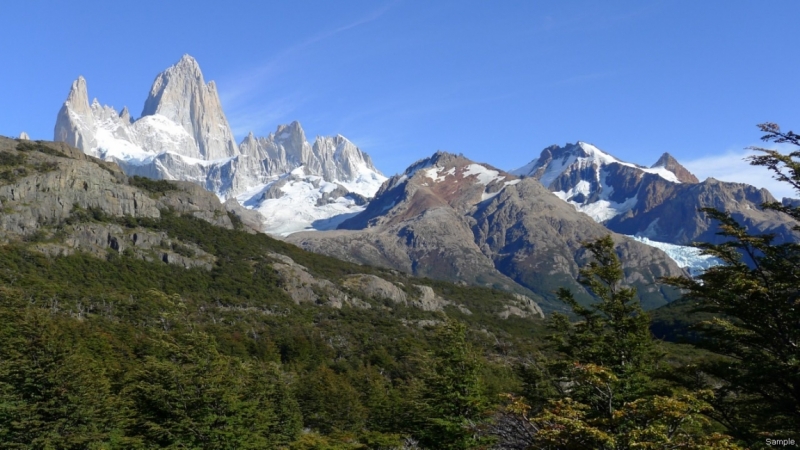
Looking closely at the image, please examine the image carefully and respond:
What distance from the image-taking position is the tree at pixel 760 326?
A: 77.3 ft

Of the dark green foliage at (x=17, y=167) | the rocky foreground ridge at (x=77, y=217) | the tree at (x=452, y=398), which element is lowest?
the tree at (x=452, y=398)

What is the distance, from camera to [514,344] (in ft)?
583

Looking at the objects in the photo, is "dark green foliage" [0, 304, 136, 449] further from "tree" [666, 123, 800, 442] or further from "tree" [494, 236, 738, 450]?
"tree" [666, 123, 800, 442]

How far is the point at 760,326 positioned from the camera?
82.1 ft

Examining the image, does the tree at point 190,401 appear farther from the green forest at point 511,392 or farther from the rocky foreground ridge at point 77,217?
the rocky foreground ridge at point 77,217

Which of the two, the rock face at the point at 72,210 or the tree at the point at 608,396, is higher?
the rock face at the point at 72,210

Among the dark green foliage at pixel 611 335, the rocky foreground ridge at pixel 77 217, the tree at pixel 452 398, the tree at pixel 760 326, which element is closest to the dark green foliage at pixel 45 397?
the tree at pixel 452 398

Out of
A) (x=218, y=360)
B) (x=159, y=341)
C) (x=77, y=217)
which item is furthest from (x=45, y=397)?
(x=77, y=217)

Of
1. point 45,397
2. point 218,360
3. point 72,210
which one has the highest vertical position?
point 72,210

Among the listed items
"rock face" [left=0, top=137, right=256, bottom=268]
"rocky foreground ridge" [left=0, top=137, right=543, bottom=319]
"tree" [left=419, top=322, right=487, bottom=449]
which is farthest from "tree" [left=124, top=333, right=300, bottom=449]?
"rock face" [left=0, top=137, right=256, bottom=268]

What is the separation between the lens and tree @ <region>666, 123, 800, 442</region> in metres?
23.6

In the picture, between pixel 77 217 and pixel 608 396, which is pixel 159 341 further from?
pixel 77 217

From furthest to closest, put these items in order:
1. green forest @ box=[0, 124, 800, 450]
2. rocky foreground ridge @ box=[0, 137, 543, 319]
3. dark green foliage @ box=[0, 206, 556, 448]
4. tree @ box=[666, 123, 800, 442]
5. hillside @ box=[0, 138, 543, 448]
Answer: rocky foreground ridge @ box=[0, 137, 543, 319]
hillside @ box=[0, 138, 543, 448]
dark green foliage @ box=[0, 206, 556, 448]
tree @ box=[666, 123, 800, 442]
green forest @ box=[0, 124, 800, 450]

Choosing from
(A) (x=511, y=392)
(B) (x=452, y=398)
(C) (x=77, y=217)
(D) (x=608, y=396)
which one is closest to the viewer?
(D) (x=608, y=396)
